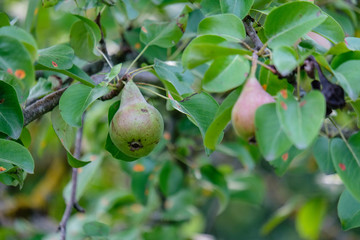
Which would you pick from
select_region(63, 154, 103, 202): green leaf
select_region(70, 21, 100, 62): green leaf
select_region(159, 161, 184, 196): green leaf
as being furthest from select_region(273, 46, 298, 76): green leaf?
select_region(159, 161, 184, 196): green leaf

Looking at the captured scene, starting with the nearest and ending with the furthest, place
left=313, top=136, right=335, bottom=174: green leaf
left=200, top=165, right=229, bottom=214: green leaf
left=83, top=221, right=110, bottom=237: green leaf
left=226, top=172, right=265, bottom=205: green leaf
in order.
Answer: left=313, top=136, right=335, bottom=174: green leaf → left=83, top=221, right=110, bottom=237: green leaf → left=200, top=165, right=229, bottom=214: green leaf → left=226, top=172, right=265, bottom=205: green leaf

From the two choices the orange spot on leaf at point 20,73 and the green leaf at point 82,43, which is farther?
the green leaf at point 82,43

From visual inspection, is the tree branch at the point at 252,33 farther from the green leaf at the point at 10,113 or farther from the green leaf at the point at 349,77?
the green leaf at the point at 10,113

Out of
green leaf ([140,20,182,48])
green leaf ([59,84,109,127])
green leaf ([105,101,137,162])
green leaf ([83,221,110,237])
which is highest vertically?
green leaf ([59,84,109,127])

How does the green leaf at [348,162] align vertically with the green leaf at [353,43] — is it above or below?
below

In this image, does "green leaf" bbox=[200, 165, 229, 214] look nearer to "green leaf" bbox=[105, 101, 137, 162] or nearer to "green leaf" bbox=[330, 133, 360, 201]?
"green leaf" bbox=[105, 101, 137, 162]

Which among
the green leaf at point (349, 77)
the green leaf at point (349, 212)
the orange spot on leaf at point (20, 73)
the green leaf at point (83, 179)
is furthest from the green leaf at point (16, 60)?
the green leaf at point (83, 179)

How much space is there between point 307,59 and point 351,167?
0.16 meters

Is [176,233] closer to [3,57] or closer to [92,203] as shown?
[92,203]

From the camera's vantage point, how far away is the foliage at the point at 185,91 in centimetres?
60

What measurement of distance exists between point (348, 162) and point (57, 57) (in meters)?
0.48

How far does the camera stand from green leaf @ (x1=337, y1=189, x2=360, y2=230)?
0.77 meters

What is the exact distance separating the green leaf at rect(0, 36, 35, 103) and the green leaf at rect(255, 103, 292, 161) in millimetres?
279

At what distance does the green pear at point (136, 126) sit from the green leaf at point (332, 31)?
0.29 m
